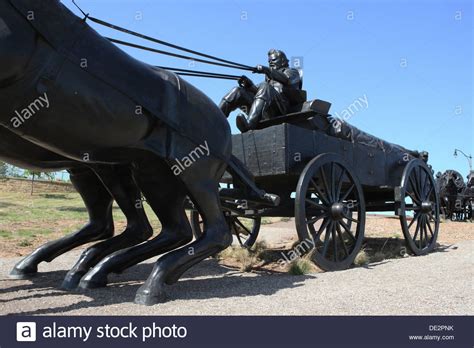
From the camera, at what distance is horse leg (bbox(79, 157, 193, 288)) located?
13.8 ft

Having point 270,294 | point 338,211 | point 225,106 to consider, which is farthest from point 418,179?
point 270,294

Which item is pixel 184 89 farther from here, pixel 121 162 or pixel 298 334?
pixel 298 334

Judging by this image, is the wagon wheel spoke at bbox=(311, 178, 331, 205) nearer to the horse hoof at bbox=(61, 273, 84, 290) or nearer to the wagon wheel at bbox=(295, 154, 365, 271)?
the wagon wheel at bbox=(295, 154, 365, 271)

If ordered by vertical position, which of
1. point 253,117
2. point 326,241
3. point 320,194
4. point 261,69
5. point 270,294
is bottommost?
point 270,294

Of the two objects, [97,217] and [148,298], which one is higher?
[97,217]

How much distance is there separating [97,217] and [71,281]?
3.02 feet

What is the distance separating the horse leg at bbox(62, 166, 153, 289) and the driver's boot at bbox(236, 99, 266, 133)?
6.10 ft

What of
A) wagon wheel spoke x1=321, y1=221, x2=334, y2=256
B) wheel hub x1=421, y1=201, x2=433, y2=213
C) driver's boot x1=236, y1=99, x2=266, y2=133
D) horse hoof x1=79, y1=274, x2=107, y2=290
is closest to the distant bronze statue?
driver's boot x1=236, y1=99, x2=266, y2=133

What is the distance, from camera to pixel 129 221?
498cm

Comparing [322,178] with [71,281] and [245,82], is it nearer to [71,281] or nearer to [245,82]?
[245,82]

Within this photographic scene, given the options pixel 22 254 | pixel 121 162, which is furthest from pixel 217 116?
pixel 22 254

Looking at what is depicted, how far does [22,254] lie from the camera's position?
23.7 ft

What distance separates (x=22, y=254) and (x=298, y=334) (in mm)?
5880

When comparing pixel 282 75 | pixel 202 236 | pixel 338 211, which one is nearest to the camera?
pixel 202 236
